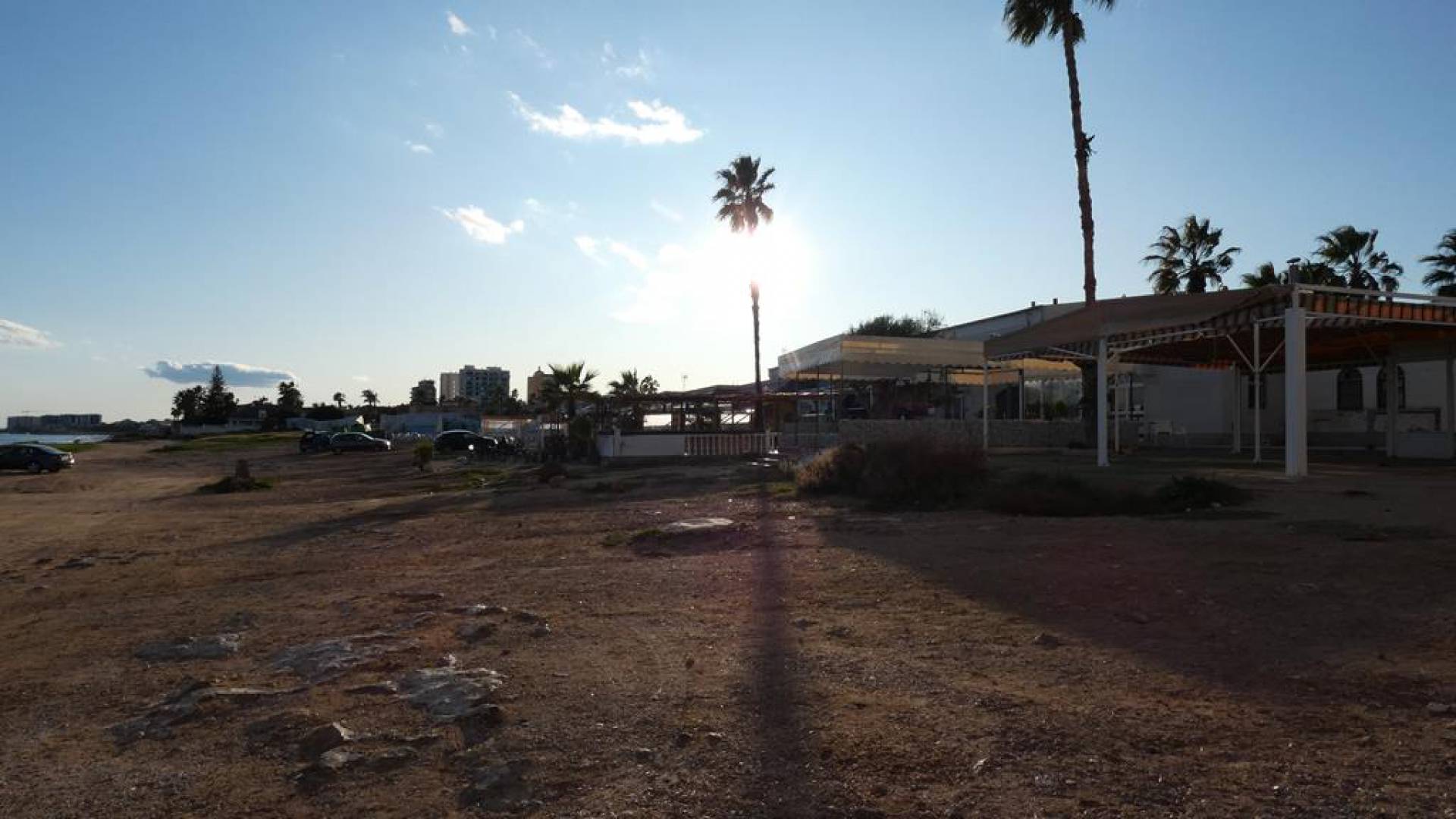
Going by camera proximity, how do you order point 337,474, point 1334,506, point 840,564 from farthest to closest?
point 337,474 → point 1334,506 → point 840,564

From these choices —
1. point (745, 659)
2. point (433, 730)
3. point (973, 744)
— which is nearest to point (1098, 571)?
point (745, 659)

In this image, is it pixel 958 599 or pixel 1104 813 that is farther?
pixel 958 599

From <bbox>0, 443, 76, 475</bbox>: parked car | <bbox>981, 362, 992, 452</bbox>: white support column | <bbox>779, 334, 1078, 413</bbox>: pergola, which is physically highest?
<bbox>779, 334, 1078, 413</bbox>: pergola

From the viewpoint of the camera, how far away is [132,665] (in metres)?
7.07

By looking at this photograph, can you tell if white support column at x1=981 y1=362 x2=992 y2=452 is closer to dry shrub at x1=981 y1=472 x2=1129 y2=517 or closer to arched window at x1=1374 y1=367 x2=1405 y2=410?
dry shrub at x1=981 y1=472 x2=1129 y2=517

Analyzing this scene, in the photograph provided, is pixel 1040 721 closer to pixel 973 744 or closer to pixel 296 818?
pixel 973 744

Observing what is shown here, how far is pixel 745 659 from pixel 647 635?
1.10 metres

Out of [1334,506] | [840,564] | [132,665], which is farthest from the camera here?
[1334,506]

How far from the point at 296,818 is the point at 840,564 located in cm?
664

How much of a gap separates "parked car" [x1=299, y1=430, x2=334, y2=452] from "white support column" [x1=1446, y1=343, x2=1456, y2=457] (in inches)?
2290

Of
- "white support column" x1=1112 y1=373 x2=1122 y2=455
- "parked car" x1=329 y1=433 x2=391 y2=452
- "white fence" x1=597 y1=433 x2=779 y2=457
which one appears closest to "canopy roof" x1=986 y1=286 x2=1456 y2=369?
"white support column" x1=1112 y1=373 x2=1122 y2=455

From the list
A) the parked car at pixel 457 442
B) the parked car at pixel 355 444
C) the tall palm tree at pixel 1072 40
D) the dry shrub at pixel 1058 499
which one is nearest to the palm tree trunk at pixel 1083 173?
the tall palm tree at pixel 1072 40

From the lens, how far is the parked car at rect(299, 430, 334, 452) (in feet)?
208

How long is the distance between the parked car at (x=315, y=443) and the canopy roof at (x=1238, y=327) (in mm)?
49762
